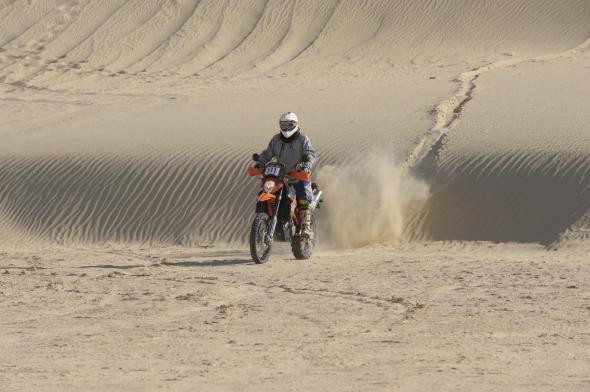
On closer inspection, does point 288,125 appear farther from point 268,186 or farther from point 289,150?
point 268,186

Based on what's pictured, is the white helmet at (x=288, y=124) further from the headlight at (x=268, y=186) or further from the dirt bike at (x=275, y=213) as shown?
the headlight at (x=268, y=186)

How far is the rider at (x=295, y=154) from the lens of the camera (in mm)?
12156

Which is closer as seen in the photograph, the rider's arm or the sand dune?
the rider's arm

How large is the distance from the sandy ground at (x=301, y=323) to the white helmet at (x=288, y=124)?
1.34 m

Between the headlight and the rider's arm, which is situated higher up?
the rider's arm

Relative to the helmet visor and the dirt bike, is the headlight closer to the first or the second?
the dirt bike

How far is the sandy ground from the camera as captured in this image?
6648 mm

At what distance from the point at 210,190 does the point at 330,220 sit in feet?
7.65

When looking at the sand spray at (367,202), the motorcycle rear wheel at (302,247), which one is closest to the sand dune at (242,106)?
the sand spray at (367,202)

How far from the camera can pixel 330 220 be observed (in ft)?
47.1

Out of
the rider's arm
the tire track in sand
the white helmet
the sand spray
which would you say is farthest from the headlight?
the tire track in sand

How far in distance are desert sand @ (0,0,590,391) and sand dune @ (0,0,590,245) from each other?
55 mm

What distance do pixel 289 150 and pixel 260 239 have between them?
99 cm

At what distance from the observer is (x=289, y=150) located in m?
12.3
